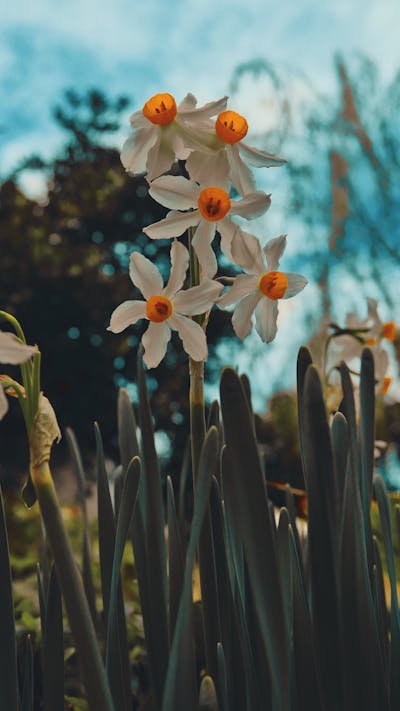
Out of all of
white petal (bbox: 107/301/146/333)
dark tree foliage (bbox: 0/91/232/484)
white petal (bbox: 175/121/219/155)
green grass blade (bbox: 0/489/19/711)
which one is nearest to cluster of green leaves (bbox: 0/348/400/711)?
green grass blade (bbox: 0/489/19/711)

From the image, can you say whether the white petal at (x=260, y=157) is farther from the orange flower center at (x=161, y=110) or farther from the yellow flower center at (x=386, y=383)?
the yellow flower center at (x=386, y=383)

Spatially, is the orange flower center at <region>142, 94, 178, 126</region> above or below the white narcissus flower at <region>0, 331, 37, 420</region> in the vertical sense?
above

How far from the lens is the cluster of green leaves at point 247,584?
57cm

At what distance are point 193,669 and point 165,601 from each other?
153 mm

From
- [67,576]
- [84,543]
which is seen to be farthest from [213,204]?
[84,543]

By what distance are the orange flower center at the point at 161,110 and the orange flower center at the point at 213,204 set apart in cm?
9

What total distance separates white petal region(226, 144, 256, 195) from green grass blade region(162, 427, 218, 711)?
0.26 metres

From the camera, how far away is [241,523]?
56 cm

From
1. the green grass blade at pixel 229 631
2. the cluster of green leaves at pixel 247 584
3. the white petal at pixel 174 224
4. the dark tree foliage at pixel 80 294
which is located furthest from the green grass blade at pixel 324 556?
the dark tree foliage at pixel 80 294

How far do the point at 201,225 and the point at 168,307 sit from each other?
8cm

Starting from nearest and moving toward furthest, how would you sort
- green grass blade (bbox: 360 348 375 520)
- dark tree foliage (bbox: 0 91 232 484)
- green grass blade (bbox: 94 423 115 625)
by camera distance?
1. green grass blade (bbox: 360 348 375 520)
2. green grass blade (bbox: 94 423 115 625)
3. dark tree foliage (bbox: 0 91 232 484)

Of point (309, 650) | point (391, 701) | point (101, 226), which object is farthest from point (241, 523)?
point (101, 226)

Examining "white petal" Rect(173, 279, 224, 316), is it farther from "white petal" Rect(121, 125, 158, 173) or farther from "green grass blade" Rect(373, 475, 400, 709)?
"green grass blade" Rect(373, 475, 400, 709)

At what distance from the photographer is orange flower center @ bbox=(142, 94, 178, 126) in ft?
2.24
